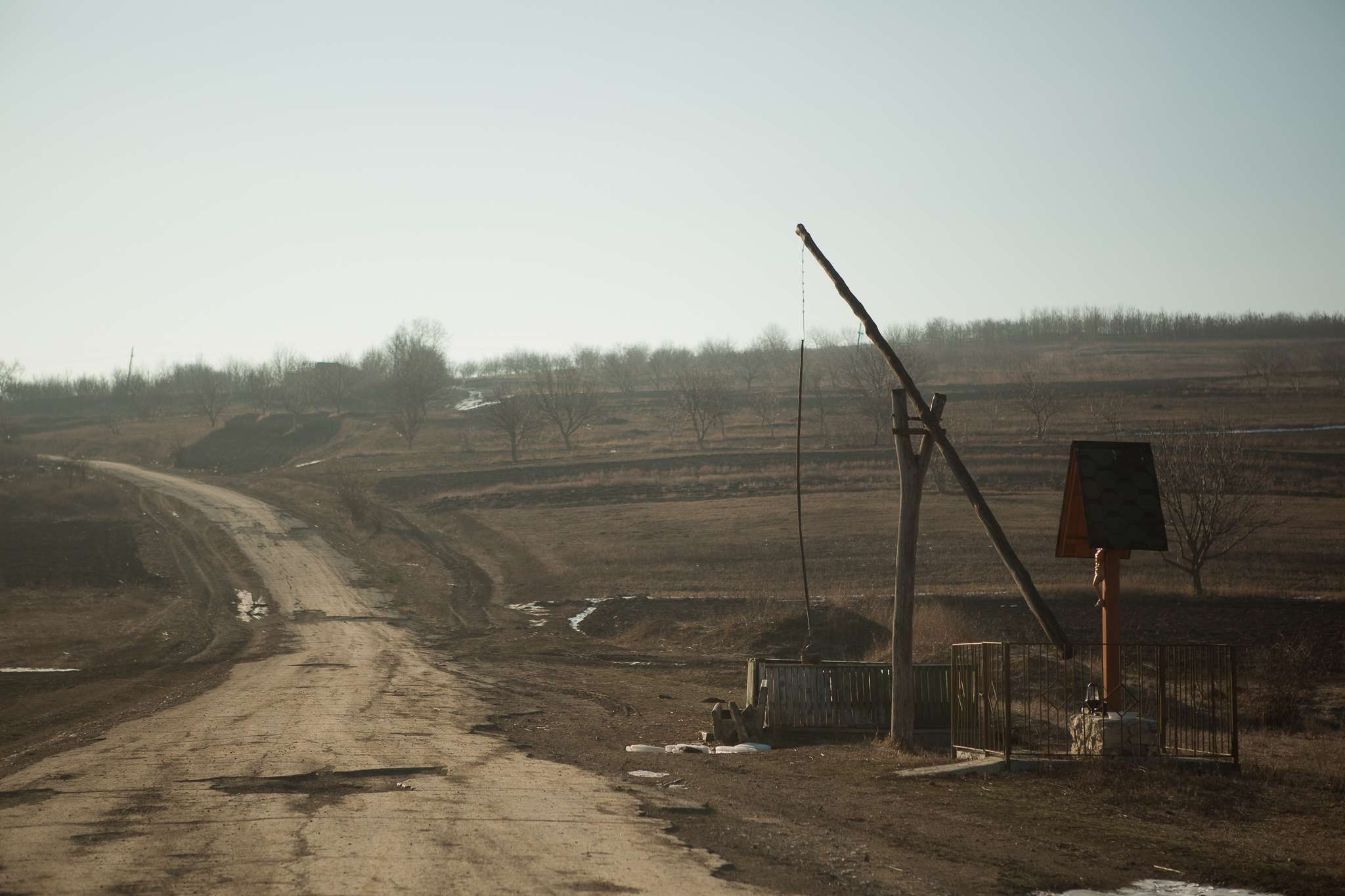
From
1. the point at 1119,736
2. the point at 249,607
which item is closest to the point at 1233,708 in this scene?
the point at 1119,736

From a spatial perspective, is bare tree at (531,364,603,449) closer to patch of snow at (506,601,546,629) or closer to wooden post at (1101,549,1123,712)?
patch of snow at (506,601,546,629)

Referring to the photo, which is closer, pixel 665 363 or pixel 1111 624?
pixel 1111 624

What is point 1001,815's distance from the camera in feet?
36.0

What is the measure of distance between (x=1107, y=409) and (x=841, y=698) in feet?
227

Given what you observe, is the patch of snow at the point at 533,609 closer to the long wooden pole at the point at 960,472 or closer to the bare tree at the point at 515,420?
the long wooden pole at the point at 960,472

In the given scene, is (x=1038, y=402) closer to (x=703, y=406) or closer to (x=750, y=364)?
(x=703, y=406)

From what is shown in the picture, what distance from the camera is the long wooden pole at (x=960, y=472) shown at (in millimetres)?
14578

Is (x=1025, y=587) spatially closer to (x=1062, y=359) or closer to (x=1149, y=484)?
(x=1149, y=484)

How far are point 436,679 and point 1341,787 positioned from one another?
62.4 feet

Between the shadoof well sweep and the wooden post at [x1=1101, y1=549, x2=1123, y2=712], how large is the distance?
0.9 inches

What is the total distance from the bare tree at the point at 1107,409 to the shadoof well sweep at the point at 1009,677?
167 ft

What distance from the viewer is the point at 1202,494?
115 ft

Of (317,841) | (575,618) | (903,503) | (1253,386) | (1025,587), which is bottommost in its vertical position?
(575,618)

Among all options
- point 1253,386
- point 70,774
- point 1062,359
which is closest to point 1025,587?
point 70,774
